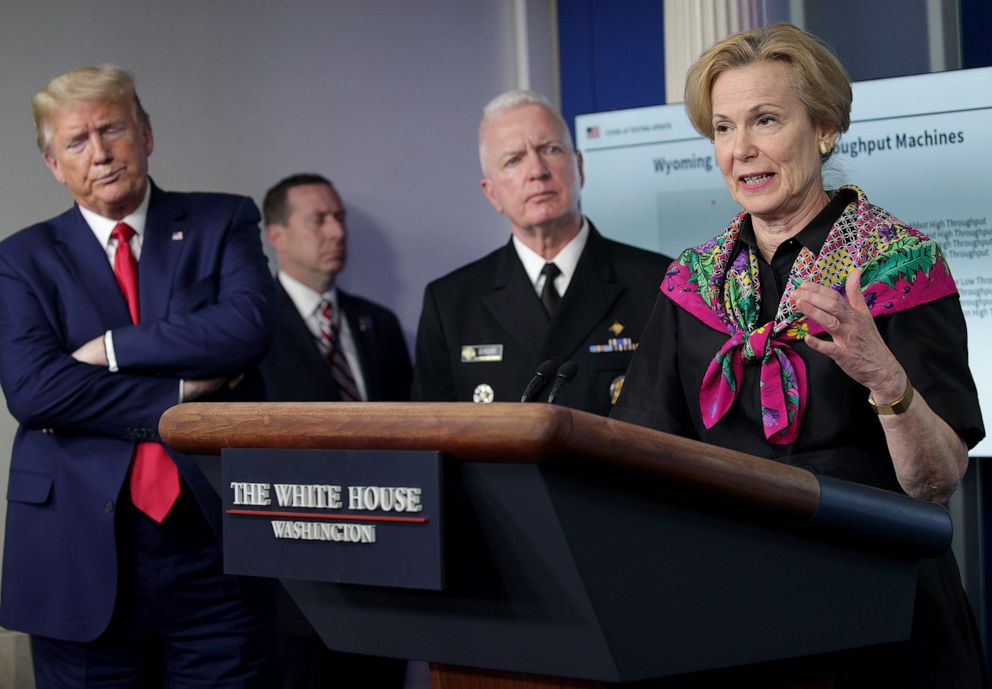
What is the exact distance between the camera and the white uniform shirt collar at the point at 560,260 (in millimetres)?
3107

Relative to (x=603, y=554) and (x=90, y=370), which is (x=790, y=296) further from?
(x=90, y=370)

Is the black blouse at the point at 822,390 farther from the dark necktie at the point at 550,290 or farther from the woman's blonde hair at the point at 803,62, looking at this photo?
the dark necktie at the point at 550,290

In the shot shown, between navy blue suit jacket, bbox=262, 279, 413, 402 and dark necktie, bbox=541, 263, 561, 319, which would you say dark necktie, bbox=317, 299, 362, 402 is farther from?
dark necktie, bbox=541, 263, 561, 319

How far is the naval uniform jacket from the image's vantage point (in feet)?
9.62

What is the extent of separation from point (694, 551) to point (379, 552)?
29 cm

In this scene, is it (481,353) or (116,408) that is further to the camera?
(481,353)

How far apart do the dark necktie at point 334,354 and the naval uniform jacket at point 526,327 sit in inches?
50.9

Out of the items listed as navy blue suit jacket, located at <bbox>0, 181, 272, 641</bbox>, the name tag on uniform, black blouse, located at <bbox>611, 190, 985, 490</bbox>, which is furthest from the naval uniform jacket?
black blouse, located at <bbox>611, 190, 985, 490</bbox>

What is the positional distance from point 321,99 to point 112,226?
225 cm

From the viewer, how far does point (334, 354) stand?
14.8 ft

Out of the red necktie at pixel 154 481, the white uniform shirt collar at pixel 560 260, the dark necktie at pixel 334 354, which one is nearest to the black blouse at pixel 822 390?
the red necktie at pixel 154 481

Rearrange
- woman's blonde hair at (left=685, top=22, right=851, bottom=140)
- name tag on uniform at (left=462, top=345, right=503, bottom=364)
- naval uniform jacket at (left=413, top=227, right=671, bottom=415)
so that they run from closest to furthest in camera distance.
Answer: woman's blonde hair at (left=685, top=22, right=851, bottom=140) < naval uniform jacket at (left=413, top=227, right=671, bottom=415) < name tag on uniform at (left=462, top=345, right=503, bottom=364)

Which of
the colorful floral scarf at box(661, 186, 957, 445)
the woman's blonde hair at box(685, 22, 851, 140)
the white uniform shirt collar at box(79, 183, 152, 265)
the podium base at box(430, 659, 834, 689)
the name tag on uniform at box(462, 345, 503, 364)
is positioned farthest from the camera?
the name tag on uniform at box(462, 345, 503, 364)

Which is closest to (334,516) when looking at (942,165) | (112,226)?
(112,226)
